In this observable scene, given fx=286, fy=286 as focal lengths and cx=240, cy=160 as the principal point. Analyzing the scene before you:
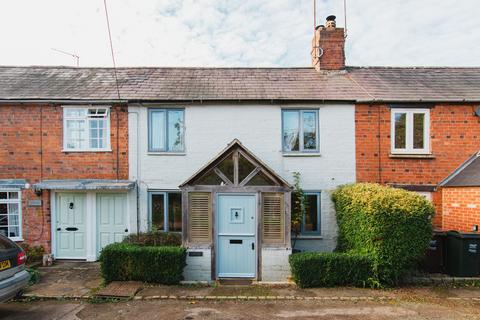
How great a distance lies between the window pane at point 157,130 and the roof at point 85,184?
5.09 ft

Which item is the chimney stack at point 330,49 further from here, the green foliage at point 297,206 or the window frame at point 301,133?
the green foliage at point 297,206

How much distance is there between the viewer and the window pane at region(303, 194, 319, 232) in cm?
1005

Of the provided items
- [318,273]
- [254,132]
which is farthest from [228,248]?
[254,132]

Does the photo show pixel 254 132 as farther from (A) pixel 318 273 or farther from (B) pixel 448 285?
(B) pixel 448 285

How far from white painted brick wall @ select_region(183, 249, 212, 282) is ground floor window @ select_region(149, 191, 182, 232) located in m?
2.00

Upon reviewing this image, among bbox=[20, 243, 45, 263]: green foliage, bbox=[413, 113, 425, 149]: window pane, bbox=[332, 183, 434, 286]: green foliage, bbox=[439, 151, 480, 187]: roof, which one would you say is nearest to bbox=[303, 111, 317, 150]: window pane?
bbox=[332, 183, 434, 286]: green foliage

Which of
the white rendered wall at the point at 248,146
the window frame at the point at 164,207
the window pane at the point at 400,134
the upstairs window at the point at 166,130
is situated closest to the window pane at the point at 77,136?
the white rendered wall at the point at 248,146

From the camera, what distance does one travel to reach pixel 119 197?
33.3 ft

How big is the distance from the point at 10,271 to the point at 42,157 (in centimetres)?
539

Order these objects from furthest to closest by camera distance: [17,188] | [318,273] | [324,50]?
[324,50] < [17,188] < [318,273]

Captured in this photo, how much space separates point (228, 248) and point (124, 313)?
3.12m

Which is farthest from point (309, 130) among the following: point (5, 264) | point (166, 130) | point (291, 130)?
point (5, 264)

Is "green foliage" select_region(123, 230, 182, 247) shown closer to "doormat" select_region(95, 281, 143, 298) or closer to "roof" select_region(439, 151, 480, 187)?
"doormat" select_region(95, 281, 143, 298)

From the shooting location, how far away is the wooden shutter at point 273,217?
8344 millimetres
